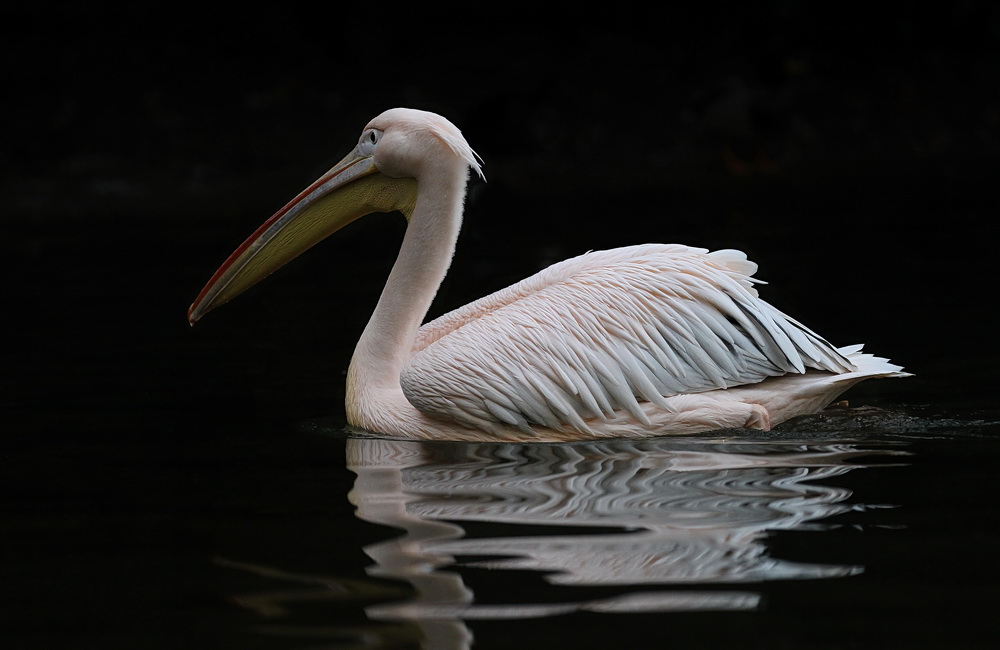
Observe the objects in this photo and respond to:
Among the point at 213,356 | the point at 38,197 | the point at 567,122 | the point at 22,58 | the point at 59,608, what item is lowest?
the point at 59,608

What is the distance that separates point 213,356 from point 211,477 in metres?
2.26

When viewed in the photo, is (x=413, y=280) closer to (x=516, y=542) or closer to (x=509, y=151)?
(x=516, y=542)

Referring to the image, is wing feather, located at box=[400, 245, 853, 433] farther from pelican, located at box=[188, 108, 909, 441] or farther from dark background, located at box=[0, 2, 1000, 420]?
dark background, located at box=[0, 2, 1000, 420]

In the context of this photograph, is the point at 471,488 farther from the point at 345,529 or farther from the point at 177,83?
the point at 177,83

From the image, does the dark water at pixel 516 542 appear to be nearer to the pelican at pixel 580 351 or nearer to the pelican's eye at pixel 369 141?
the pelican at pixel 580 351

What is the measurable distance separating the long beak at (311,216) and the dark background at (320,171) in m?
0.48

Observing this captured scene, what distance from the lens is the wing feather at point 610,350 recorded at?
4.23 metres

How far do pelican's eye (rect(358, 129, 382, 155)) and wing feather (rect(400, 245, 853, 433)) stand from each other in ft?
2.58

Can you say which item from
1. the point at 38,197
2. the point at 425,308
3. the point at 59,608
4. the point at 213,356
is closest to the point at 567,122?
the point at 38,197

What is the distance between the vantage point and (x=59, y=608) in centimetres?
285

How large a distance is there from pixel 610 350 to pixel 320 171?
34.5ft

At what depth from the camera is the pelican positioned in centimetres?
424

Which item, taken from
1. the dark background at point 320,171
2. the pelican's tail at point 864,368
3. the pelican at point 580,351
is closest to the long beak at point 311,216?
the pelican at point 580,351

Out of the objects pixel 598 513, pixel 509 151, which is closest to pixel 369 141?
pixel 598 513
